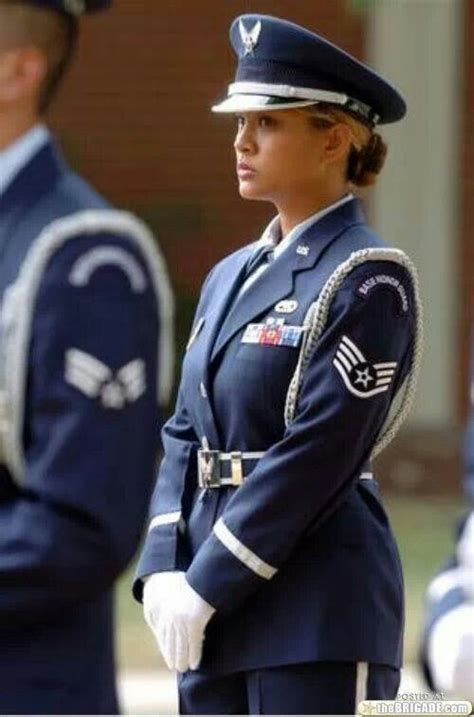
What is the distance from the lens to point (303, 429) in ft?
10.8

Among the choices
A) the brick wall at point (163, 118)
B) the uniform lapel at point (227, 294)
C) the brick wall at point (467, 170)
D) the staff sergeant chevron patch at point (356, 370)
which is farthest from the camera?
the brick wall at point (467, 170)

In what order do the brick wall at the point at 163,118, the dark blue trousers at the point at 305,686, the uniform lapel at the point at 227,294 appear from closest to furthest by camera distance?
1. the dark blue trousers at the point at 305,686
2. the uniform lapel at the point at 227,294
3. the brick wall at the point at 163,118

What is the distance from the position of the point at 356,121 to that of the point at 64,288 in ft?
1.49

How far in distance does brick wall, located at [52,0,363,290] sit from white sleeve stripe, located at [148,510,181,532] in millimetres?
9492

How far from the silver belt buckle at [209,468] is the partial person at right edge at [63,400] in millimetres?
111

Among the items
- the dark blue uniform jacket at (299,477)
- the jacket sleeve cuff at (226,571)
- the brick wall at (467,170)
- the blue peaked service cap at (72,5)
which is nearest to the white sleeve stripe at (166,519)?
the dark blue uniform jacket at (299,477)

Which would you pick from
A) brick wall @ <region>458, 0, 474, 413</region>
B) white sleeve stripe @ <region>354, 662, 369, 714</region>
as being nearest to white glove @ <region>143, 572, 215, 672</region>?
white sleeve stripe @ <region>354, 662, 369, 714</region>

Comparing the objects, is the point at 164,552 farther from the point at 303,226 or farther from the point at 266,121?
the point at 266,121

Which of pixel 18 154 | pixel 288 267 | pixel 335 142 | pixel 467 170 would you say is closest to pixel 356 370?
pixel 288 267

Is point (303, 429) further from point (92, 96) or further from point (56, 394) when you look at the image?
point (92, 96)

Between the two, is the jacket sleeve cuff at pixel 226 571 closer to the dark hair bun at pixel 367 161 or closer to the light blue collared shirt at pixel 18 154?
the dark hair bun at pixel 367 161

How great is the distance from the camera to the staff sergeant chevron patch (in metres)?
3.29

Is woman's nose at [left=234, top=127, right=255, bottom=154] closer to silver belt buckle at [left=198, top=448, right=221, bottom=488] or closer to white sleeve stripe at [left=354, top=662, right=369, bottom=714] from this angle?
silver belt buckle at [left=198, top=448, right=221, bottom=488]

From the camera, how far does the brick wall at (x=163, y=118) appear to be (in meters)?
13.1
